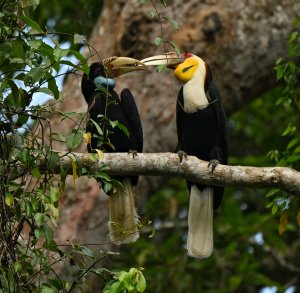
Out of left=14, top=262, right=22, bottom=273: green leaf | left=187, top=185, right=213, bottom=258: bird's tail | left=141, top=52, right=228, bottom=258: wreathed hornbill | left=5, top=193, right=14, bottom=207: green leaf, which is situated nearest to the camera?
left=14, top=262, right=22, bottom=273: green leaf

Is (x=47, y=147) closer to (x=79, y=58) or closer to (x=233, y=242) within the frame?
(x=79, y=58)

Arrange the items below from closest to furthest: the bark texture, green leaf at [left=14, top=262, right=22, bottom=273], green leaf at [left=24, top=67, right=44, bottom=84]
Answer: green leaf at [left=14, top=262, right=22, bottom=273] < green leaf at [left=24, top=67, right=44, bottom=84] < the bark texture

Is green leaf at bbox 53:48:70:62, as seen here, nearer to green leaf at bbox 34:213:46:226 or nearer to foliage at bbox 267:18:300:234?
green leaf at bbox 34:213:46:226

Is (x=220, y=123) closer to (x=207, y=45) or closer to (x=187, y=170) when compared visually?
(x=187, y=170)

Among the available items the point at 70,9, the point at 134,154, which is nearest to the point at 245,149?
the point at 70,9

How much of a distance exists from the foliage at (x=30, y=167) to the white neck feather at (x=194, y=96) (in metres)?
1.25

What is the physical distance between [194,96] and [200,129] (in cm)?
19

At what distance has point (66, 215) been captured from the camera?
571 cm

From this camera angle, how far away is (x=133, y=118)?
5.00 metres

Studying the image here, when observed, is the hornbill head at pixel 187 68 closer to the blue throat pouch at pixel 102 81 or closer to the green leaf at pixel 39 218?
the blue throat pouch at pixel 102 81

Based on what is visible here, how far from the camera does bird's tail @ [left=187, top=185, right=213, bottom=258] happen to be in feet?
→ 15.7

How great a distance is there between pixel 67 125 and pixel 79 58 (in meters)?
2.50

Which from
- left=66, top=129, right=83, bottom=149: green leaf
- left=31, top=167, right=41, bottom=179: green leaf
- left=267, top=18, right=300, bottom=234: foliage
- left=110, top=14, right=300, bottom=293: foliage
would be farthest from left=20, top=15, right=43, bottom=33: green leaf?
left=110, top=14, right=300, bottom=293: foliage

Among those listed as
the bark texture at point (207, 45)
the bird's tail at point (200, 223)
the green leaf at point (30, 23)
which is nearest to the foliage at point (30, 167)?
the green leaf at point (30, 23)
